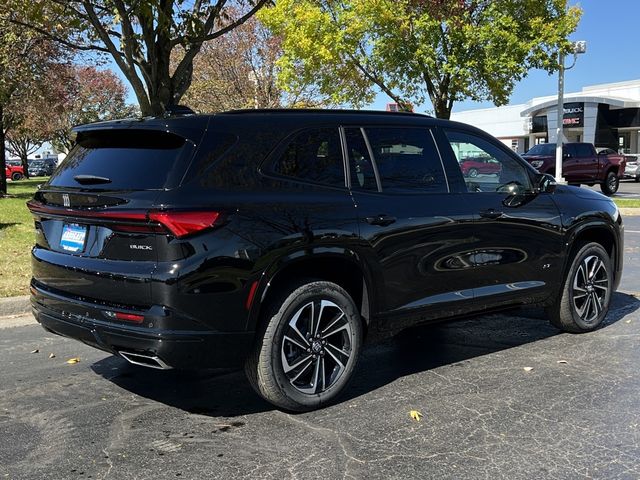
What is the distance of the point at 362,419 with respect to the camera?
13.1 feet

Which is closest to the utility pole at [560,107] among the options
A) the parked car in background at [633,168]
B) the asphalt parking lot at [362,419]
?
the asphalt parking lot at [362,419]

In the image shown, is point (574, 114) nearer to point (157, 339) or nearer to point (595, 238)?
point (595, 238)

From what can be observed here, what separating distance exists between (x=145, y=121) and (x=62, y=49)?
2088 cm

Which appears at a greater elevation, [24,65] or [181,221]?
[24,65]

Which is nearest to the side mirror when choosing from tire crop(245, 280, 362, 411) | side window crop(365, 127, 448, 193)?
side window crop(365, 127, 448, 193)

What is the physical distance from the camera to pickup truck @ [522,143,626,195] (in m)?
24.5

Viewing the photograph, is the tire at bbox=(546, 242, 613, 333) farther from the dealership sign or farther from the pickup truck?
the dealership sign

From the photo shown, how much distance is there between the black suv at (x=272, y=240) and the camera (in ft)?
11.7

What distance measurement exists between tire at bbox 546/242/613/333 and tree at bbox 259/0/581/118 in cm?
1422

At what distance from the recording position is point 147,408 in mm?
4160

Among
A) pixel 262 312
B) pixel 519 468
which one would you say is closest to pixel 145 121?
pixel 262 312

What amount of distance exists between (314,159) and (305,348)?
3.98 feet

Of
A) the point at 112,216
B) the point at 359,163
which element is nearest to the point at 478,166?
the point at 359,163

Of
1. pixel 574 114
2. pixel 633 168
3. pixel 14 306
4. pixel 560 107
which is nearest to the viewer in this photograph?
pixel 14 306
